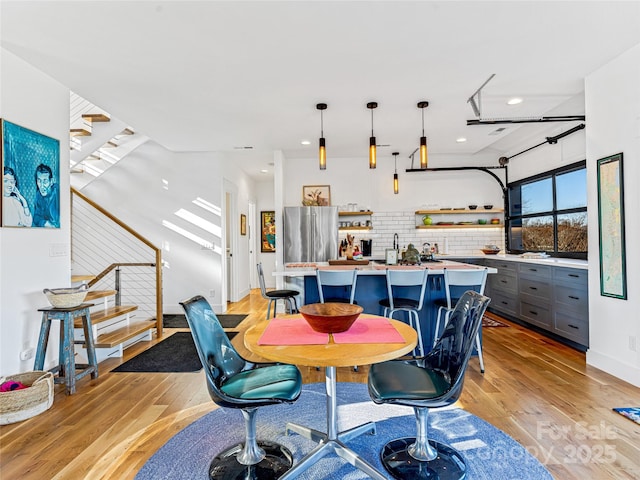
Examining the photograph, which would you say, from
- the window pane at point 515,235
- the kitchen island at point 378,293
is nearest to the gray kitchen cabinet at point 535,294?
the kitchen island at point 378,293

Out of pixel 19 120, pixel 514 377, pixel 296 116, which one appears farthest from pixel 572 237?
pixel 19 120

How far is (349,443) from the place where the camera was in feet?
6.90

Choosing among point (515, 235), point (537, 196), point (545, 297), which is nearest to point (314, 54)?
point (545, 297)

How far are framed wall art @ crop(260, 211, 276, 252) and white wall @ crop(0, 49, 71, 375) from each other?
562cm

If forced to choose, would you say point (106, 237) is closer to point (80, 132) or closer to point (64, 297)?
point (80, 132)

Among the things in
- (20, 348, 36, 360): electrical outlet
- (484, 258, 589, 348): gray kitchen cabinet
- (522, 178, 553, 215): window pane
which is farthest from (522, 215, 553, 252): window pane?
(20, 348, 36, 360): electrical outlet

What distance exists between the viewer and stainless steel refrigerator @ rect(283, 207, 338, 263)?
235 inches

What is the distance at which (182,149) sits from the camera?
232 inches

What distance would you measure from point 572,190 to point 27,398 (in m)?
6.25

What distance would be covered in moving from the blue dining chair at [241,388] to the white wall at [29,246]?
1.98 m

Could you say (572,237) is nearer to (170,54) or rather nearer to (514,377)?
(514,377)

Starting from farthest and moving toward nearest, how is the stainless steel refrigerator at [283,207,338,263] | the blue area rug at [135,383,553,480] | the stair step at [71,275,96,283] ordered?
the stainless steel refrigerator at [283,207,338,263] → the stair step at [71,275,96,283] → the blue area rug at [135,383,553,480]

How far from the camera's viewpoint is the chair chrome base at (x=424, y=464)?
1793mm

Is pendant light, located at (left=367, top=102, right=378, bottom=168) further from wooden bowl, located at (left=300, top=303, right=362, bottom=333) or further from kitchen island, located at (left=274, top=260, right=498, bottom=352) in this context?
wooden bowl, located at (left=300, top=303, right=362, bottom=333)
